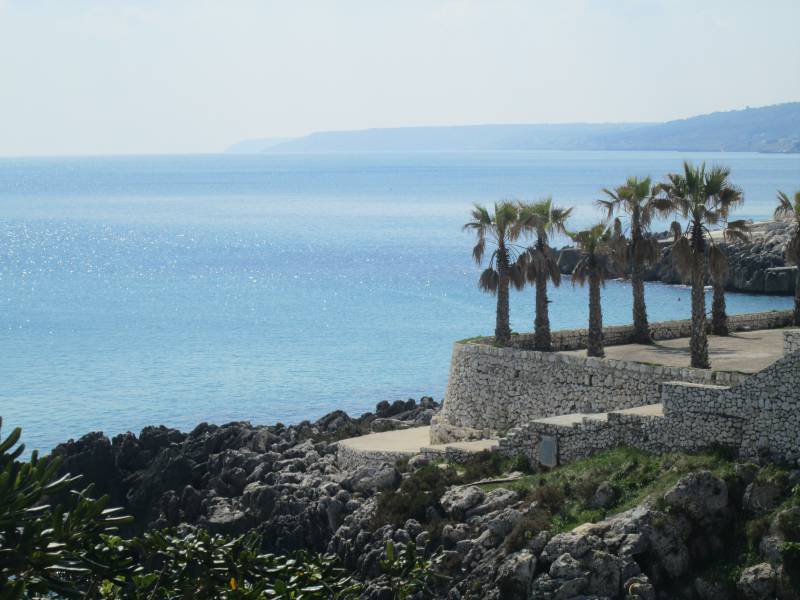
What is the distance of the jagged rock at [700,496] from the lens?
1028 inches

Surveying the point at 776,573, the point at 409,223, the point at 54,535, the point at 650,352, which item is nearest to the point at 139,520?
the point at 650,352

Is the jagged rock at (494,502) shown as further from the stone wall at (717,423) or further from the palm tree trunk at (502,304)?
the palm tree trunk at (502,304)

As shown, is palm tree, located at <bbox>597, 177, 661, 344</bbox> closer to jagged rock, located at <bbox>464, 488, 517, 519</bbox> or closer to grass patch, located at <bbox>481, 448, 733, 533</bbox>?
grass patch, located at <bbox>481, 448, 733, 533</bbox>

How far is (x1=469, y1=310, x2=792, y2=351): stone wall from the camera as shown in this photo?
37.0 meters

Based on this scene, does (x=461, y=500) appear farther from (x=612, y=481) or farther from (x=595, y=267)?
(x=595, y=267)

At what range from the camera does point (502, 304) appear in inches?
1427

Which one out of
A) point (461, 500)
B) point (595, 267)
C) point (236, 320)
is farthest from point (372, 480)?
point (236, 320)

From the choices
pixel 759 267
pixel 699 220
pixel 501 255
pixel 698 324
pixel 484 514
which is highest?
pixel 699 220

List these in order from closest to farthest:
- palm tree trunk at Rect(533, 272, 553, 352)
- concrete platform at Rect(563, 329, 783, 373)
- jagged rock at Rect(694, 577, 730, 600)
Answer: jagged rock at Rect(694, 577, 730, 600) → concrete platform at Rect(563, 329, 783, 373) → palm tree trunk at Rect(533, 272, 553, 352)

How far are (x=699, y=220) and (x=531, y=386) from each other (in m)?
5.96

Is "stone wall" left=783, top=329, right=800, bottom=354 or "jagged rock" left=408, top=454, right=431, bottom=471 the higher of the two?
"stone wall" left=783, top=329, right=800, bottom=354

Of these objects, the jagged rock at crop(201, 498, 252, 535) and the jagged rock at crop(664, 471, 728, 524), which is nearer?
the jagged rock at crop(664, 471, 728, 524)

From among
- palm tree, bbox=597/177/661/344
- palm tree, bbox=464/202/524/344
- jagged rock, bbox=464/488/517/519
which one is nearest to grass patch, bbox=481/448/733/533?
jagged rock, bbox=464/488/517/519

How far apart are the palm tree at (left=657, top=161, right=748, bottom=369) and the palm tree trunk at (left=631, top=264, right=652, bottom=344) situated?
3.71 meters
